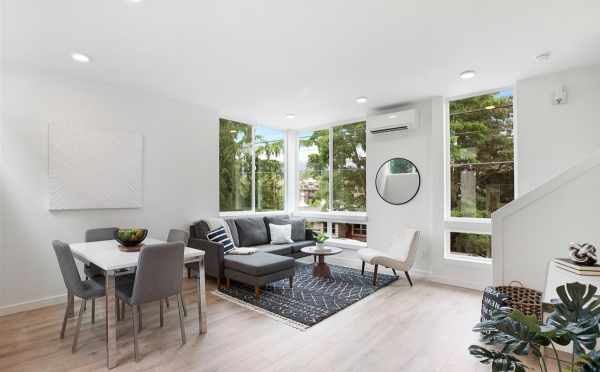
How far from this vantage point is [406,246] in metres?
4.17

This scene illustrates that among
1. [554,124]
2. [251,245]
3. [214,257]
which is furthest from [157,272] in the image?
[554,124]

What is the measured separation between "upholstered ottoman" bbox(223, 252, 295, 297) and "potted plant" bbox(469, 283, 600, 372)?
8.88 feet

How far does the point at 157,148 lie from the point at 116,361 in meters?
2.81

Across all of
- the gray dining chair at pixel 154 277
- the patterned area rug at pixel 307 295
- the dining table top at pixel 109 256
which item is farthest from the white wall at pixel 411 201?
the gray dining chair at pixel 154 277

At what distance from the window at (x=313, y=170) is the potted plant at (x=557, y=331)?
16.0 feet

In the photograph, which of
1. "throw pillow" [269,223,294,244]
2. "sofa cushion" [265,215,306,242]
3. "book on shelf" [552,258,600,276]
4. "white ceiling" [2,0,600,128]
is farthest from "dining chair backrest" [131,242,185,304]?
"book on shelf" [552,258,600,276]

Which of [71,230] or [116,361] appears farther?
[71,230]

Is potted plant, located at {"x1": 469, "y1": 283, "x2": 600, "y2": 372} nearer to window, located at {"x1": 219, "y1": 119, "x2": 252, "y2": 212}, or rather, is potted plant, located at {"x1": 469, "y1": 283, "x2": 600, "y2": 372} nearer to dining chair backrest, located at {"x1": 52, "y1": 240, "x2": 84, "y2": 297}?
dining chair backrest, located at {"x1": 52, "y1": 240, "x2": 84, "y2": 297}

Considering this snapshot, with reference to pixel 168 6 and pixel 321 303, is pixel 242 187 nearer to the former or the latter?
pixel 321 303

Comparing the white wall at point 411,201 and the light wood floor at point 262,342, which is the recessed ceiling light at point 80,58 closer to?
the light wood floor at point 262,342

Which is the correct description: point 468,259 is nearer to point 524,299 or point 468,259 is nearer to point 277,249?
point 524,299

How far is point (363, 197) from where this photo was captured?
5.38 meters

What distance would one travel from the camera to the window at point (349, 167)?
5414mm

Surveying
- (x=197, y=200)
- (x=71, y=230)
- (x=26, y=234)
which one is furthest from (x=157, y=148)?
(x=26, y=234)
